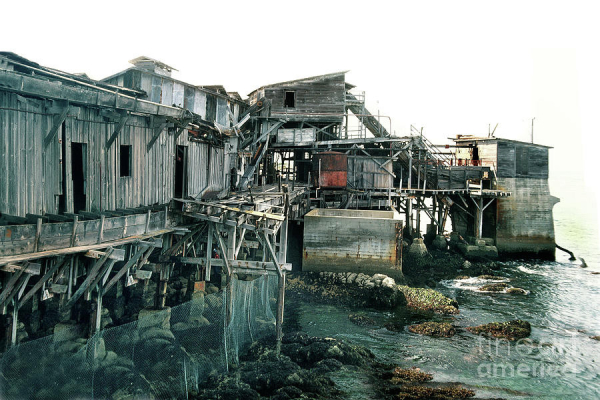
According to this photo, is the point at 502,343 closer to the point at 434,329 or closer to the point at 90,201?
the point at 434,329

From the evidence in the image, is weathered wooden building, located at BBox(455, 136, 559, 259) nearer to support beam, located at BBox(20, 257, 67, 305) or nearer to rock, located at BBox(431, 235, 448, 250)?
rock, located at BBox(431, 235, 448, 250)

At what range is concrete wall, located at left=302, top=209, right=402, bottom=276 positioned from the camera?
1010 inches

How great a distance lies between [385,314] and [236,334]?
9.01 metres

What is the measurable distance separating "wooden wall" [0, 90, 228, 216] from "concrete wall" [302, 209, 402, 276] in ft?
38.6

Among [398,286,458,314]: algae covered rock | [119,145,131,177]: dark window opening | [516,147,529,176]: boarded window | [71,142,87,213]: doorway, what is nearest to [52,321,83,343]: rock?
[71,142,87,213]: doorway

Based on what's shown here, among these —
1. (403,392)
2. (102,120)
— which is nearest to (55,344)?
(102,120)

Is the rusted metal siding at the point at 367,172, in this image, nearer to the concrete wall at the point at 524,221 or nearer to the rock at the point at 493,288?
the concrete wall at the point at 524,221

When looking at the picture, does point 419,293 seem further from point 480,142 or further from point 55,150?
point 480,142

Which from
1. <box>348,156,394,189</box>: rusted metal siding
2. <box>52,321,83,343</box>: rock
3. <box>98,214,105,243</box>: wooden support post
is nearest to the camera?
<box>98,214,105,243</box>: wooden support post

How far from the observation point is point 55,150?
10.9 m

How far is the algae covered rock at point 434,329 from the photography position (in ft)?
63.1

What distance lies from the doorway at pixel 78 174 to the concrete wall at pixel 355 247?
14.1 metres

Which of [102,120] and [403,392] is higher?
[102,120]

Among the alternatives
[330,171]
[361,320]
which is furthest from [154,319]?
[330,171]
